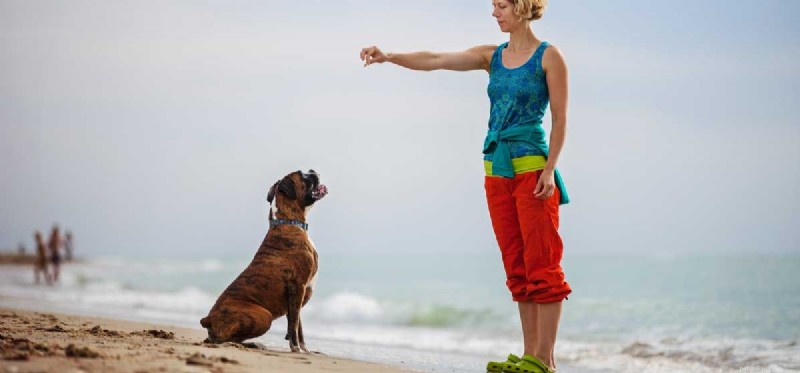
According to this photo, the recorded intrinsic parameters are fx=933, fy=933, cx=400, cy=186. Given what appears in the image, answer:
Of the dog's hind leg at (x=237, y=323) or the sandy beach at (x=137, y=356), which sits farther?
the dog's hind leg at (x=237, y=323)

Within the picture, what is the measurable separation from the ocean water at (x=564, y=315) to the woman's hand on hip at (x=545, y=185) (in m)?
1.96

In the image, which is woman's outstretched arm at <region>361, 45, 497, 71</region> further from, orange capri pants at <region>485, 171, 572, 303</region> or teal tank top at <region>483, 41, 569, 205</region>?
orange capri pants at <region>485, 171, 572, 303</region>

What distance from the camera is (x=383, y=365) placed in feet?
20.4

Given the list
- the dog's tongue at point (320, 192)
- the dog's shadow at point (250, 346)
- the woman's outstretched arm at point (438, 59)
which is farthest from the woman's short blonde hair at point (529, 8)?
the dog's shadow at point (250, 346)

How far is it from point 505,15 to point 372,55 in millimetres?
873

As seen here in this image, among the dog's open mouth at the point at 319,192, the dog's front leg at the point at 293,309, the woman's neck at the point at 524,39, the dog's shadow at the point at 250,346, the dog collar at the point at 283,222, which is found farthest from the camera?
the dog's open mouth at the point at 319,192

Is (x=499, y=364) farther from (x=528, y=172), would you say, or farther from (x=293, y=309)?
(x=293, y=309)

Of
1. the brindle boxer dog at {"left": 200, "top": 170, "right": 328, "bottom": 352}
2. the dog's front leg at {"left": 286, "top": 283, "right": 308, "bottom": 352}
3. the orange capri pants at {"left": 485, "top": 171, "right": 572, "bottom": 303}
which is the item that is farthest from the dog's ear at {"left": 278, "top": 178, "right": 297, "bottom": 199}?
the orange capri pants at {"left": 485, "top": 171, "right": 572, "bottom": 303}

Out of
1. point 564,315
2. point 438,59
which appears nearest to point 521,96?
point 438,59

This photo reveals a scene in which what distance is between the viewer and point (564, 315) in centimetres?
1566

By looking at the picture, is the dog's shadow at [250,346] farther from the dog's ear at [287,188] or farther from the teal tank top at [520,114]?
the teal tank top at [520,114]

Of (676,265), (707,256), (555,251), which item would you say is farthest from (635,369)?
(707,256)

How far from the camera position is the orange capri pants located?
16.5 ft

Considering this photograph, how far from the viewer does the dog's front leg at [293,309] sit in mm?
6285
